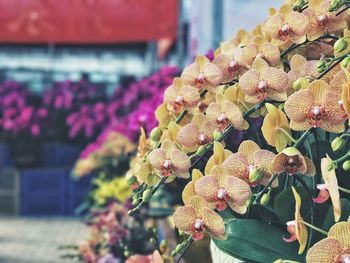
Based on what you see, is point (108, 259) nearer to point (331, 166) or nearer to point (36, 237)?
point (331, 166)

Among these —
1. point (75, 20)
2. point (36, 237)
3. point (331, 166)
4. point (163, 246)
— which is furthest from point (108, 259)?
point (75, 20)

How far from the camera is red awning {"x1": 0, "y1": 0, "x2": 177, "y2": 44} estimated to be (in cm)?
592

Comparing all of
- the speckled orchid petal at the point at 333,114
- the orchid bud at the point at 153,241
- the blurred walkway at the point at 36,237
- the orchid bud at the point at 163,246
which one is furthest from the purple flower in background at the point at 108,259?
the blurred walkway at the point at 36,237

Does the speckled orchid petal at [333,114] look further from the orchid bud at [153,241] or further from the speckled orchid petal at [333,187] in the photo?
the orchid bud at [153,241]

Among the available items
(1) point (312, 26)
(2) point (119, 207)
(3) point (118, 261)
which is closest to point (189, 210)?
(1) point (312, 26)

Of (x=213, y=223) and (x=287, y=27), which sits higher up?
(x=287, y=27)

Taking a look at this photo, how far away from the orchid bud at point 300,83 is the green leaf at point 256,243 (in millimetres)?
184

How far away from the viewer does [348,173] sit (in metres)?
1.06

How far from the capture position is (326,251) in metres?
0.79

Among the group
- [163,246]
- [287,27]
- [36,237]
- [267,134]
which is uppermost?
[287,27]

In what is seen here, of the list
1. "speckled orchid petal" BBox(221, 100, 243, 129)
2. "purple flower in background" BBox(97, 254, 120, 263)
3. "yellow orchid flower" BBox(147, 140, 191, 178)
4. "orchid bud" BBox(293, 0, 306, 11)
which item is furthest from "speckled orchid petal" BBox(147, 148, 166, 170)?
"purple flower in background" BBox(97, 254, 120, 263)

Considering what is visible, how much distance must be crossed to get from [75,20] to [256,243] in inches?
209

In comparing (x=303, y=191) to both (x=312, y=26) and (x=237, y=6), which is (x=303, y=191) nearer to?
(x=312, y=26)

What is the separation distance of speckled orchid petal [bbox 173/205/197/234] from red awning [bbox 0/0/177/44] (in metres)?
4.98
